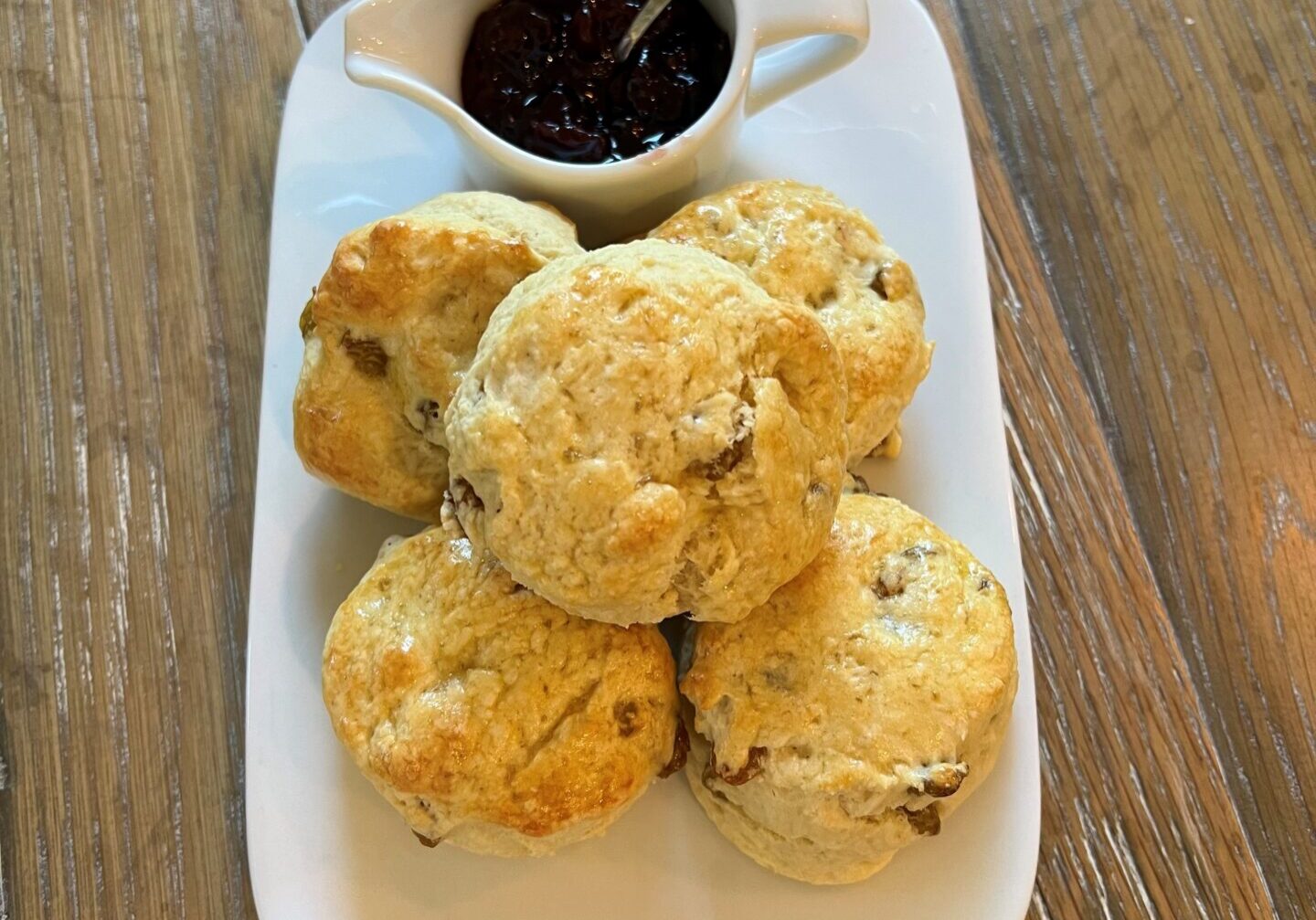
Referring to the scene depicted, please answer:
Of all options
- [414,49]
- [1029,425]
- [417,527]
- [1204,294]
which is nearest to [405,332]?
[417,527]

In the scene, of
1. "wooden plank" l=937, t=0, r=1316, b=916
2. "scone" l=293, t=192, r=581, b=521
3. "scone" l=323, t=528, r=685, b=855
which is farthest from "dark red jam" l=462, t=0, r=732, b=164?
"wooden plank" l=937, t=0, r=1316, b=916

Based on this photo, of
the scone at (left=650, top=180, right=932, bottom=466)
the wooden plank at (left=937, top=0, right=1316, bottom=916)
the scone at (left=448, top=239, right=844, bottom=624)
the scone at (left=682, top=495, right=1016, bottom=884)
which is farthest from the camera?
the wooden plank at (left=937, top=0, right=1316, bottom=916)

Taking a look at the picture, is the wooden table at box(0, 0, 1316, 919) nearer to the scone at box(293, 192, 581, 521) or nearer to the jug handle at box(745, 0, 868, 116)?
the scone at box(293, 192, 581, 521)

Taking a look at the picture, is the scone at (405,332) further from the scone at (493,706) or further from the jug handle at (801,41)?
the jug handle at (801,41)

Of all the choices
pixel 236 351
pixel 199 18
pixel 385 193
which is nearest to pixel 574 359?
pixel 385 193

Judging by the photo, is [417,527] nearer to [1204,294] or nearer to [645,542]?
[645,542]

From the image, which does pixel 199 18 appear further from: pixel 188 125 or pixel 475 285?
pixel 475 285

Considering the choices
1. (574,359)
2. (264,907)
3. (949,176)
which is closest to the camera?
(574,359)
